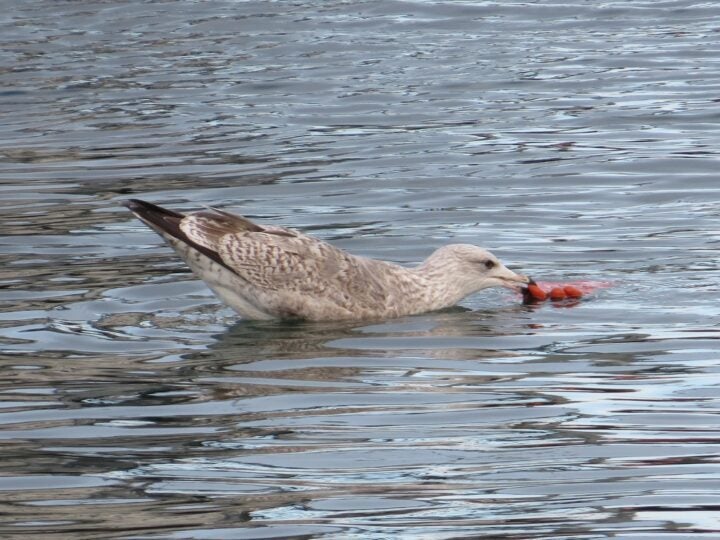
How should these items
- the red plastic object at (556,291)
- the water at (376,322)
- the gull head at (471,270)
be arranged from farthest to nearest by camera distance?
1. the gull head at (471,270)
2. the red plastic object at (556,291)
3. the water at (376,322)

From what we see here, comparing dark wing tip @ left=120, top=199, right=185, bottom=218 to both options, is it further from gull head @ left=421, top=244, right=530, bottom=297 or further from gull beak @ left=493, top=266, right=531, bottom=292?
gull beak @ left=493, top=266, right=531, bottom=292

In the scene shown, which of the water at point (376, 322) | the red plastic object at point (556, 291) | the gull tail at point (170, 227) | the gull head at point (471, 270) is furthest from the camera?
the gull head at point (471, 270)

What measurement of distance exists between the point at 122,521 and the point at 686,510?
6.21 feet

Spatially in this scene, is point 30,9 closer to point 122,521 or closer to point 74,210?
point 74,210

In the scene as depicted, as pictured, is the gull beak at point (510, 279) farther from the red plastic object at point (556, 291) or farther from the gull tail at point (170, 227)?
the gull tail at point (170, 227)

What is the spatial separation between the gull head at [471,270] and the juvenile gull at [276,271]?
17cm

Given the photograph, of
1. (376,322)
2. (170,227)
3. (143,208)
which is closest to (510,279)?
(376,322)

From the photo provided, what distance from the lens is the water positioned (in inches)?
262

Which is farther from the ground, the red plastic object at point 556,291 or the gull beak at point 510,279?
the gull beak at point 510,279

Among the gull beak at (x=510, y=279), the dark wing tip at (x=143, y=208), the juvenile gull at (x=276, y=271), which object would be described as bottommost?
the gull beak at (x=510, y=279)

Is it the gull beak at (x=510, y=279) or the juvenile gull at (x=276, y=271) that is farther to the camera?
the gull beak at (x=510, y=279)

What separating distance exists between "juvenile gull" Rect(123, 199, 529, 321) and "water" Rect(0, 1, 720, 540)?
0.19 m

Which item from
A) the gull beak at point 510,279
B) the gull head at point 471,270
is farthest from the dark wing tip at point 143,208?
the gull beak at point 510,279

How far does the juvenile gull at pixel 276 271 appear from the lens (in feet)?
33.9
